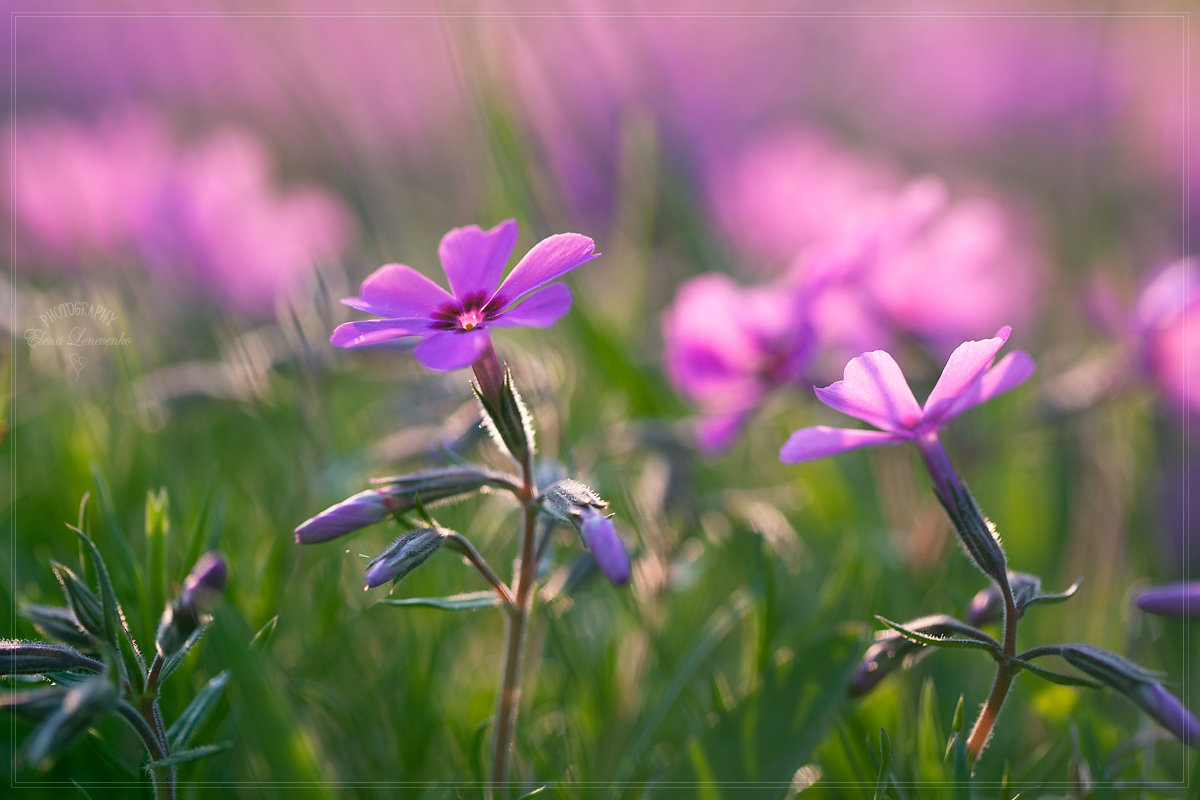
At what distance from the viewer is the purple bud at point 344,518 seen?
3.01 feet

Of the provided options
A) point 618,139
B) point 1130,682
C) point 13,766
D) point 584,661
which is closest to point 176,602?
point 13,766

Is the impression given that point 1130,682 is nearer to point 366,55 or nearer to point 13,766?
point 13,766

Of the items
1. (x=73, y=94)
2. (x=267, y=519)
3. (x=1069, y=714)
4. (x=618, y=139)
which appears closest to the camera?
(x=1069, y=714)

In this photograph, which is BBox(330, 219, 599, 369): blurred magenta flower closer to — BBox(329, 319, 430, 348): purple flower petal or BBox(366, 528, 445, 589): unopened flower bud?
BBox(329, 319, 430, 348): purple flower petal

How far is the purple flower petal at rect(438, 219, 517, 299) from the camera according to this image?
2.93 feet

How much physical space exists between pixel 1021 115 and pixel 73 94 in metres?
5.01

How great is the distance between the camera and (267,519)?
1643 millimetres

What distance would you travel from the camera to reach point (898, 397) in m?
0.91

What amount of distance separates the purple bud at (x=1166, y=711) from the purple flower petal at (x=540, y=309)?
680 mm

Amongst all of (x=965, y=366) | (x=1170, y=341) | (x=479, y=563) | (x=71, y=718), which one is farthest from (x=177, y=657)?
(x=1170, y=341)

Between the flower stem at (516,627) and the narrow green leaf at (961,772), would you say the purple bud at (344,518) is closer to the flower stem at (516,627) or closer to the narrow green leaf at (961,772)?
the flower stem at (516,627)

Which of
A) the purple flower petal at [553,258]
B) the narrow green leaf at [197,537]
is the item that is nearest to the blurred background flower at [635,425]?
the narrow green leaf at [197,537]

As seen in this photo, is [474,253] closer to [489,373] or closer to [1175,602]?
[489,373]

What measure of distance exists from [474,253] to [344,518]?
30 cm
